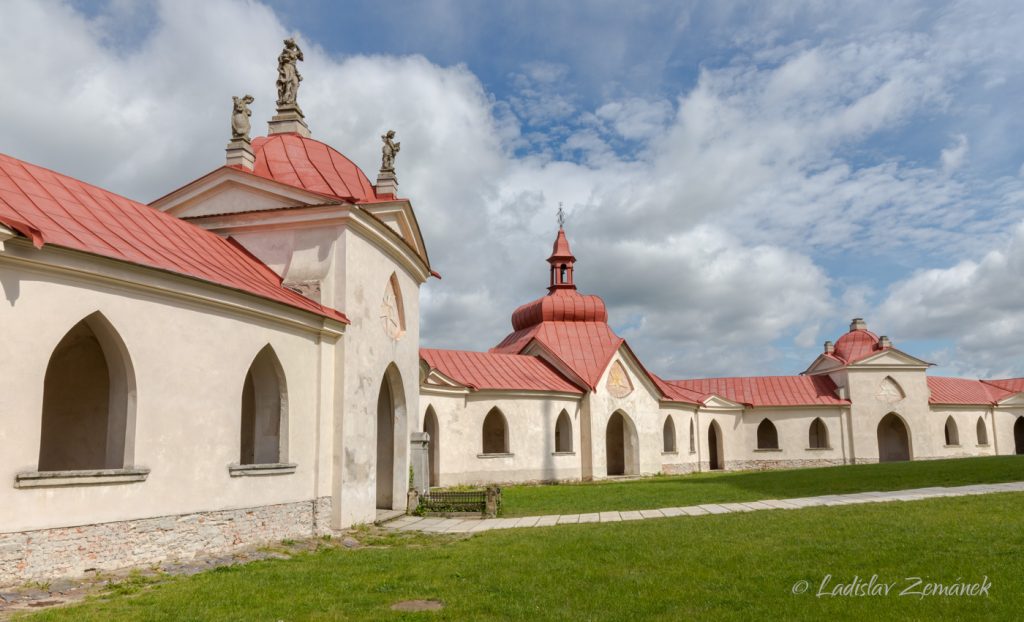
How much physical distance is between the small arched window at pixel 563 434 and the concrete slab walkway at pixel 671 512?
1456cm

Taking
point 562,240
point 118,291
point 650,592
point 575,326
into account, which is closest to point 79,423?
point 118,291

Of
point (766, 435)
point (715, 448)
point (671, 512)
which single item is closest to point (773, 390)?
point (766, 435)

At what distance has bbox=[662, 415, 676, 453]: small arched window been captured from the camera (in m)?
37.3

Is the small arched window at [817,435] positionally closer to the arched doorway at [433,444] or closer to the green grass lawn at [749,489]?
the green grass lawn at [749,489]

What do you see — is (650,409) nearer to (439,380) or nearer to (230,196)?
(439,380)

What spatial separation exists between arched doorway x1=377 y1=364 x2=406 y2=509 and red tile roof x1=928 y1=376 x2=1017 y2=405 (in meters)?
36.1

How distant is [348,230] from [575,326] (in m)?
22.6

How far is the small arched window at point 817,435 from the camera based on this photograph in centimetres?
4238

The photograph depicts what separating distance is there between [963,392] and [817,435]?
409 inches

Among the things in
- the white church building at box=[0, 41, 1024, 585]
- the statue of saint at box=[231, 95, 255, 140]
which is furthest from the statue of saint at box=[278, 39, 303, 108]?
the statue of saint at box=[231, 95, 255, 140]

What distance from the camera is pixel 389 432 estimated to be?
1848 cm

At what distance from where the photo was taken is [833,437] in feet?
137

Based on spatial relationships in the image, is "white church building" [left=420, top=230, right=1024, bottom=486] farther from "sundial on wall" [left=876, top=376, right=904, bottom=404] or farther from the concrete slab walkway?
the concrete slab walkway

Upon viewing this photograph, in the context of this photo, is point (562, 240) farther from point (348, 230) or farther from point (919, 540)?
point (919, 540)
